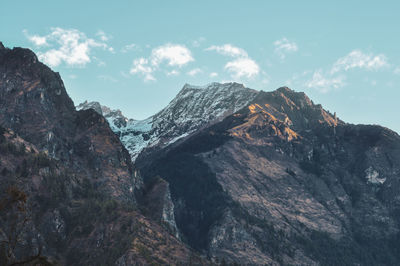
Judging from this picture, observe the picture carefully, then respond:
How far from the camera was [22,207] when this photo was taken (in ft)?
120

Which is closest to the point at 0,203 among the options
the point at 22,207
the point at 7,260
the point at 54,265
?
the point at 22,207

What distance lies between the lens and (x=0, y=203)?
3588cm

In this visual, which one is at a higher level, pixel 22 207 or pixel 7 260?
pixel 22 207

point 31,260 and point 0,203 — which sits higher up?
point 0,203

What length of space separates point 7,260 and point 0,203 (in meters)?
4.96

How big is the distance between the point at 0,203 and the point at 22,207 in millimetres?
1793

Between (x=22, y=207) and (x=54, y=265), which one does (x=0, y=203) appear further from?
(x=54, y=265)

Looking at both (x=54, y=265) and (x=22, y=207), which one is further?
(x=22, y=207)

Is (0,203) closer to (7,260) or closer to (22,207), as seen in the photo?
(22,207)

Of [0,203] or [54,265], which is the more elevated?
[0,203]

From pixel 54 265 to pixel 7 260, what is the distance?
17.0 feet

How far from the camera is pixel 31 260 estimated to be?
3416cm

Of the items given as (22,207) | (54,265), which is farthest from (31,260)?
(22,207)

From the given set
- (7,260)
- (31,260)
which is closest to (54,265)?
(31,260)
